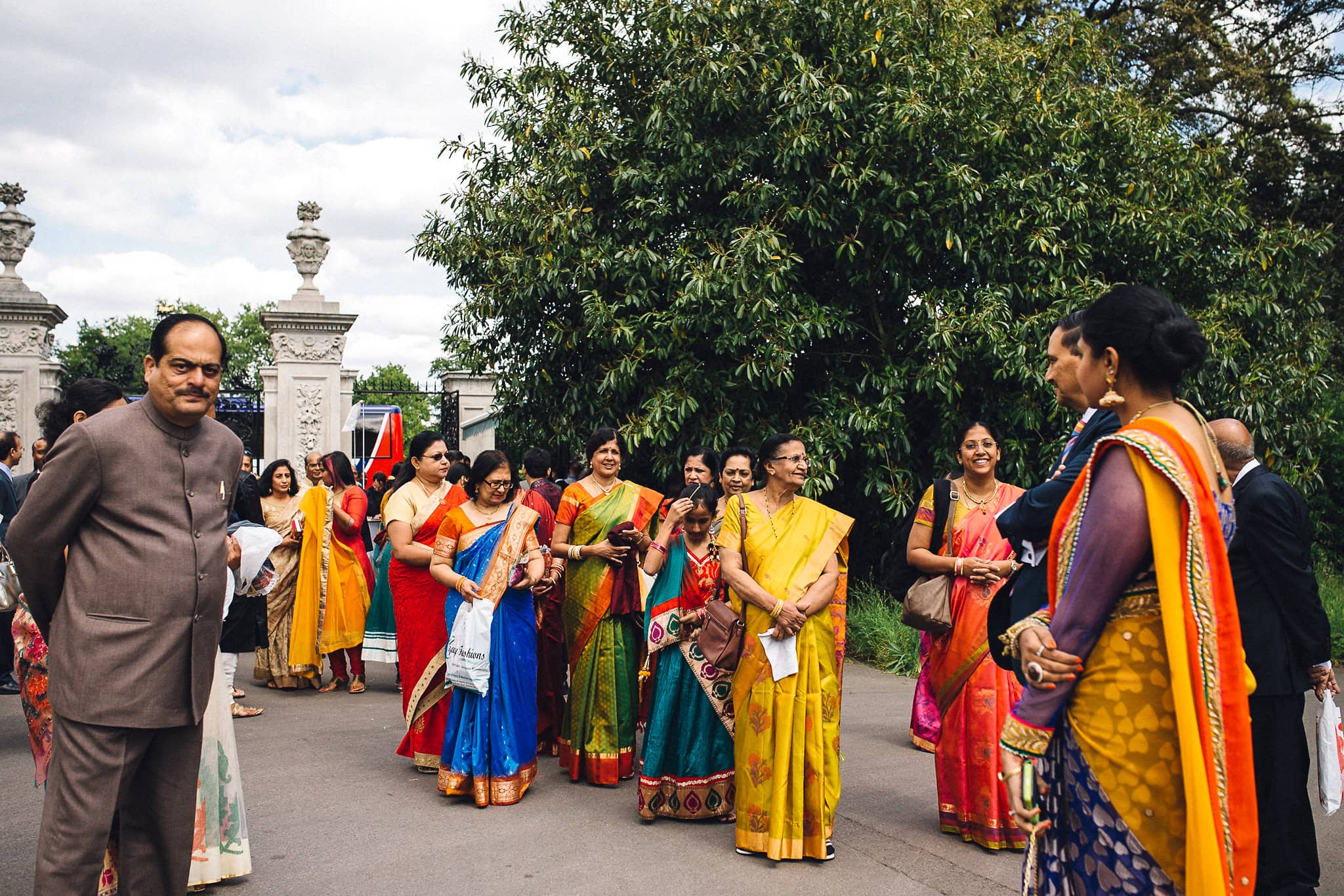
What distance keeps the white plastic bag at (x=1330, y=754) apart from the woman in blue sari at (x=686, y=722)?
2.35 metres

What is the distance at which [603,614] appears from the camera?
5.59 meters

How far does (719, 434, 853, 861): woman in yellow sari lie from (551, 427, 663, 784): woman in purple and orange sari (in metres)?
1.14

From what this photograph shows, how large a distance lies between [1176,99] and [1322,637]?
35.6ft

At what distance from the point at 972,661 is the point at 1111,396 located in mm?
2299

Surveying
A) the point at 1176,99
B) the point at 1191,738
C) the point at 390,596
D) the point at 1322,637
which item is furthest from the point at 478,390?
the point at 1191,738

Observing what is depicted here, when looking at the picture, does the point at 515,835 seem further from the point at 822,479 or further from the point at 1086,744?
the point at 822,479

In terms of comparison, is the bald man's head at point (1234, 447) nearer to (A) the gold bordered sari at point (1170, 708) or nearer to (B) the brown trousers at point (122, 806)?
(A) the gold bordered sari at point (1170, 708)

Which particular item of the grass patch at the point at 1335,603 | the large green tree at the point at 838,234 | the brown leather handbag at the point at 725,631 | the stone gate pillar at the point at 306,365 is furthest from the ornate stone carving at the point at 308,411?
the grass patch at the point at 1335,603

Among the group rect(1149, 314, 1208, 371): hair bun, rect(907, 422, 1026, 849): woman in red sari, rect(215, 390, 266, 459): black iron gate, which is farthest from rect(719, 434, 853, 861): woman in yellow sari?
rect(215, 390, 266, 459): black iron gate

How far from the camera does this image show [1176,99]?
12.3m

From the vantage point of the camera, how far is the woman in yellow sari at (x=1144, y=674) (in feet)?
6.75

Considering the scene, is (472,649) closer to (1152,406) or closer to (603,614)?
(603,614)

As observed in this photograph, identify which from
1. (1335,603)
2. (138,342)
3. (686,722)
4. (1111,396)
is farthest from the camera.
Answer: (138,342)

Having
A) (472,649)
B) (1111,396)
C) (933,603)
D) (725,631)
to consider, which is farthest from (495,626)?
(1111,396)
